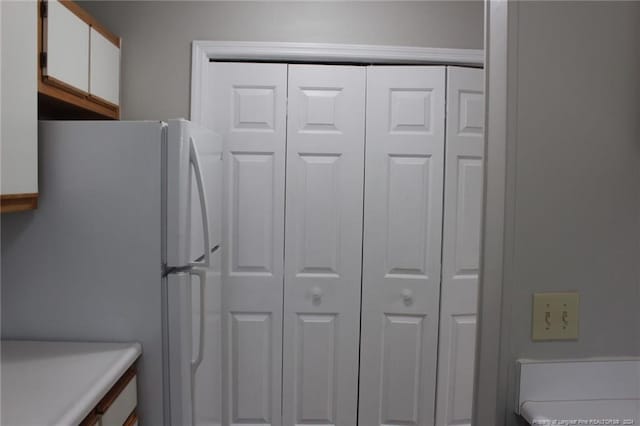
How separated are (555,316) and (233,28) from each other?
1.93m

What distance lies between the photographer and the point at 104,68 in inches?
85.4

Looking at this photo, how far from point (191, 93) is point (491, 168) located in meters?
1.62

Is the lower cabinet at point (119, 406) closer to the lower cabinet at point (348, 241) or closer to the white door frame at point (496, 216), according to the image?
the lower cabinet at point (348, 241)

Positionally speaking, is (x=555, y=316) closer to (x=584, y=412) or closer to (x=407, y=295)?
(x=584, y=412)

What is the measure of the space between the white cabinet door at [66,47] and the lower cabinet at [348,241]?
62cm

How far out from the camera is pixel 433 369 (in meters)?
2.53

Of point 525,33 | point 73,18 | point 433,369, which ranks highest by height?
point 73,18

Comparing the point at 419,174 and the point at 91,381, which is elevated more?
the point at 419,174

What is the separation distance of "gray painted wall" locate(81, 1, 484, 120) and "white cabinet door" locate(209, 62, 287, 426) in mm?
171

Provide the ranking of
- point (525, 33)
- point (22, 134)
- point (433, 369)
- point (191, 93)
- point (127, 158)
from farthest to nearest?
point (433, 369) < point (191, 93) < point (127, 158) < point (22, 134) < point (525, 33)

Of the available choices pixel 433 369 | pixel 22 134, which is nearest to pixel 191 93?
pixel 22 134

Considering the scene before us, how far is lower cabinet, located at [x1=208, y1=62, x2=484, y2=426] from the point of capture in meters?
2.44

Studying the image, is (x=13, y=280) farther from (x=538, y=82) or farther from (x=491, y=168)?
(x=538, y=82)

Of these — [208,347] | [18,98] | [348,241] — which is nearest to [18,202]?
[18,98]
